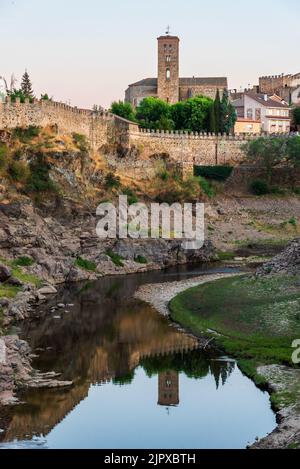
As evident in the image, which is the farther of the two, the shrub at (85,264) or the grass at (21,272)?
the shrub at (85,264)

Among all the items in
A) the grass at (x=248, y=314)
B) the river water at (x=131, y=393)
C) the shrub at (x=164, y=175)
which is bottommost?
the river water at (x=131, y=393)

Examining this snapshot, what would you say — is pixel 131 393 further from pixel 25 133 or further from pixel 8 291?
pixel 25 133

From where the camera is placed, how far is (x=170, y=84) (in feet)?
362

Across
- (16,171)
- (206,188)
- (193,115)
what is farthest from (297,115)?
(16,171)

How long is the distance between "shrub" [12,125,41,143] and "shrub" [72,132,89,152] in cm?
462

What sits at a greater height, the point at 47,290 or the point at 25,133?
the point at 25,133

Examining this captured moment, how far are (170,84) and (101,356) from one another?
74919 mm

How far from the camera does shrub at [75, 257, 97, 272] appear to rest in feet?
204

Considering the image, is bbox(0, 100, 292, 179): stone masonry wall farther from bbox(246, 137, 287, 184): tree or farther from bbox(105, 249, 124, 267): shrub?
bbox(105, 249, 124, 267): shrub

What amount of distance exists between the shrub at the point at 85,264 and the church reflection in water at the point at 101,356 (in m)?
9.60

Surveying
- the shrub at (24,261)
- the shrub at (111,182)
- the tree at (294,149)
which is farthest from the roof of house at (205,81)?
the shrub at (24,261)

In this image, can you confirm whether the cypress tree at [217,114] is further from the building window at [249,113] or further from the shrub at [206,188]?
the building window at [249,113]

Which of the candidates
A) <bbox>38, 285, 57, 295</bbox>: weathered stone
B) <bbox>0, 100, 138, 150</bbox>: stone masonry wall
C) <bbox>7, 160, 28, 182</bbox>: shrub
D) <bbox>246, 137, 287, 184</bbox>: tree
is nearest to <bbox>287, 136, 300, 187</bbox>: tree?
<bbox>246, 137, 287, 184</bbox>: tree

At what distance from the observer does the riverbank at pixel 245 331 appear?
30078mm
